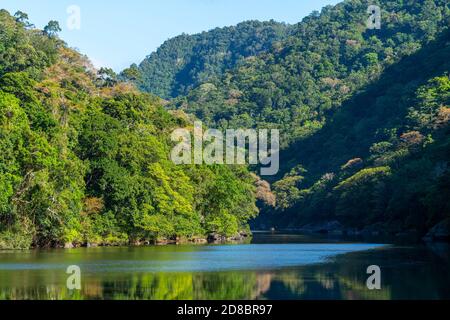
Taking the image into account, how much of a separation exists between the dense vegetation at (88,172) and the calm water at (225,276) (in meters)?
8.05

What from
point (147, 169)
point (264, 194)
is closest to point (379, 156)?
point (264, 194)

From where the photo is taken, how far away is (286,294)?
29.0m

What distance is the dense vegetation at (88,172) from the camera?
5856 cm

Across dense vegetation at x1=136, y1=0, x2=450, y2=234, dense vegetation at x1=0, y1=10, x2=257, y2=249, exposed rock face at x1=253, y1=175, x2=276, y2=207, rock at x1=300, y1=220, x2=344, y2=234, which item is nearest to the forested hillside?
dense vegetation at x1=136, y1=0, x2=450, y2=234

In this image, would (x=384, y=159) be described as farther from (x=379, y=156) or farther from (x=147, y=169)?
(x=147, y=169)

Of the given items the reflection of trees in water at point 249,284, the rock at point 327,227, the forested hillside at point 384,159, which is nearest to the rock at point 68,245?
→ the reflection of trees in water at point 249,284

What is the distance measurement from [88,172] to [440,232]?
32.2m

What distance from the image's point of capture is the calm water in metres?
29.0

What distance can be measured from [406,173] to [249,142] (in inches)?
3042

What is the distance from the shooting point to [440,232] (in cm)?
7475

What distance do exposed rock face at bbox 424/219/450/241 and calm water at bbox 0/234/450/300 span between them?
22077mm

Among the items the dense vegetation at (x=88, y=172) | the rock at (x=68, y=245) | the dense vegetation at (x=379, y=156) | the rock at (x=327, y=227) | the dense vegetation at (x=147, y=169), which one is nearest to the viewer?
the dense vegetation at (x=88, y=172)

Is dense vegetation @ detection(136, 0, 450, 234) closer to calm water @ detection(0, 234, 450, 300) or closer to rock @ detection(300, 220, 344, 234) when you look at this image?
rock @ detection(300, 220, 344, 234)

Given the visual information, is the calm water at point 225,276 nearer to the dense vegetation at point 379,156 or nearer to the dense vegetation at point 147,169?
the dense vegetation at point 147,169
